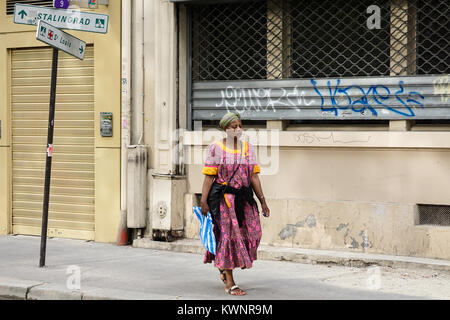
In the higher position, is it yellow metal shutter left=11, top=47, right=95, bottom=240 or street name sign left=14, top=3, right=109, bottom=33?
street name sign left=14, top=3, right=109, bottom=33

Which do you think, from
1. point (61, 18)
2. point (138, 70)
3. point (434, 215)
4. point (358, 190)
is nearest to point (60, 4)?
point (61, 18)

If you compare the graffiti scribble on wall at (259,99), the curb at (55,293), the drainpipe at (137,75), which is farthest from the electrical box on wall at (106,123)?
the curb at (55,293)

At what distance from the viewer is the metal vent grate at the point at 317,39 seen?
9273mm

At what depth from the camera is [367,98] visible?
948 cm

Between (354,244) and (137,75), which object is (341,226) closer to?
(354,244)

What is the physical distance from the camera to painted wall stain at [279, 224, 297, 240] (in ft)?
32.2

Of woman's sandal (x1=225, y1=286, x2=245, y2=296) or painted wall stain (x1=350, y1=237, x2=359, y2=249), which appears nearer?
woman's sandal (x1=225, y1=286, x2=245, y2=296)

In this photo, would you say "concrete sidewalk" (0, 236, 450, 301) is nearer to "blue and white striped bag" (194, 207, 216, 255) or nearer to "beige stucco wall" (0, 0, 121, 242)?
"blue and white striped bag" (194, 207, 216, 255)

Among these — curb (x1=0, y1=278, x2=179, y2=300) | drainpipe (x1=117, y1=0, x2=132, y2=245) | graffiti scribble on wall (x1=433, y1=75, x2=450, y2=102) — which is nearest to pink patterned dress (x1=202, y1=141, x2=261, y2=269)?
curb (x1=0, y1=278, x2=179, y2=300)

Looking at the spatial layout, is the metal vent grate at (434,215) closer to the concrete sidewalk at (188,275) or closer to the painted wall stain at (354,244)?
the concrete sidewalk at (188,275)

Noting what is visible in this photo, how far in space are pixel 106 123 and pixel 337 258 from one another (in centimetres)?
381

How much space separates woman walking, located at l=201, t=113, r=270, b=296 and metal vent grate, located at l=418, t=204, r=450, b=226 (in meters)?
2.65

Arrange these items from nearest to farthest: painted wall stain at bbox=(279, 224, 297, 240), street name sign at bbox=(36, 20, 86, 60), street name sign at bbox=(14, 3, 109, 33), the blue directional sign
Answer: street name sign at bbox=(36, 20, 86, 60) < street name sign at bbox=(14, 3, 109, 33) < the blue directional sign < painted wall stain at bbox=(279, 224, 297, 240)
